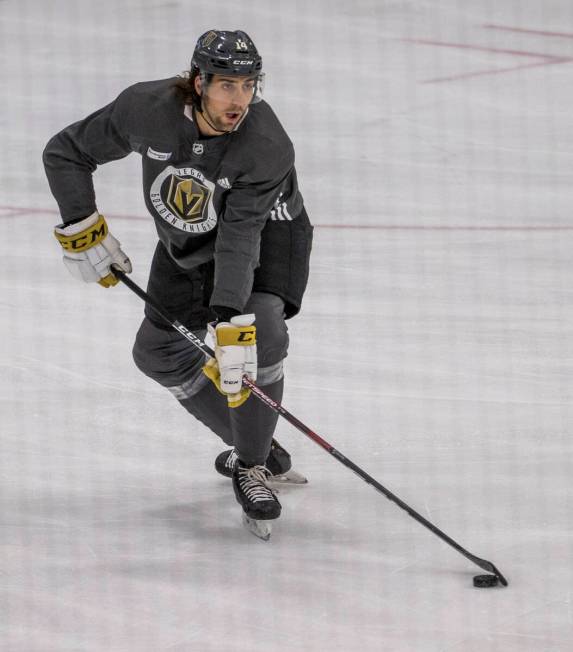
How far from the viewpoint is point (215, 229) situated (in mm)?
2836

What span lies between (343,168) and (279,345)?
112 inches

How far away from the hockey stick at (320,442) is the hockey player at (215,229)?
0.15ft

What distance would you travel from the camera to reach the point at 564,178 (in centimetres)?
549

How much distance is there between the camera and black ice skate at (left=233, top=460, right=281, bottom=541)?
284 cm

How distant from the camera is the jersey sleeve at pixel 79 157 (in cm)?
287

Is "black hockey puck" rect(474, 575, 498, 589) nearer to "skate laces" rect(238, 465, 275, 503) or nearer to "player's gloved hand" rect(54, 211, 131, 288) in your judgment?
"skate laces" rect(238, 465, 275, 503)

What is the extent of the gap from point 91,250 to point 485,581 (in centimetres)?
111

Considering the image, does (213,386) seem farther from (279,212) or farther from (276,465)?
(279,212)

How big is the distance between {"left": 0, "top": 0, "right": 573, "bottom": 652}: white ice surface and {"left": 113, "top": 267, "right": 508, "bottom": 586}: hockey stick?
49mm

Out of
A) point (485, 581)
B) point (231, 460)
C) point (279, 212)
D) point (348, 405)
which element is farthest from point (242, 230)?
point (348, 405)

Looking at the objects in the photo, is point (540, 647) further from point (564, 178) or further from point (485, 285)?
point (564, 178)

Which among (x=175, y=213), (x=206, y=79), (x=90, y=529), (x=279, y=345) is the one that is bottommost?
(x=90, y=529)

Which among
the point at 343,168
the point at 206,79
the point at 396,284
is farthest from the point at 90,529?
the point at 343,168

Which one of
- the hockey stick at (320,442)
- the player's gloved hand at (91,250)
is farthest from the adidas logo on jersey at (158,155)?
the hockey stick at (320,442)
